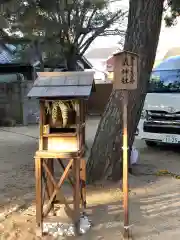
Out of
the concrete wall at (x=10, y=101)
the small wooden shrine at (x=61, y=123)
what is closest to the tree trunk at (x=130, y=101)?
the small wooden shrine at (x=61, y=123)

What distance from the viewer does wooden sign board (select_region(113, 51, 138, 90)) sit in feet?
13.5

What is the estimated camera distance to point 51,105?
4211mm

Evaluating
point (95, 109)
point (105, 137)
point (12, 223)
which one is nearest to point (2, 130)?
point (95, 109)

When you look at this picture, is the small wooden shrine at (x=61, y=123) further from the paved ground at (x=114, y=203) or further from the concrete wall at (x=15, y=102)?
the concrete wall at (x=15, y=102)

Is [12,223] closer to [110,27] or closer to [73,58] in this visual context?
[73,58]

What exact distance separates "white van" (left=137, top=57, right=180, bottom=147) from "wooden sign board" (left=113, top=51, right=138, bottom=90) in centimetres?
494

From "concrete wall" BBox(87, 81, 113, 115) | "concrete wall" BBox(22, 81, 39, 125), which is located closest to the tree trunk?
"concrete wall" BBox(22, 81, 39, 125)

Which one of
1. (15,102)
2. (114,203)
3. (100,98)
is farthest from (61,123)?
(100,98)

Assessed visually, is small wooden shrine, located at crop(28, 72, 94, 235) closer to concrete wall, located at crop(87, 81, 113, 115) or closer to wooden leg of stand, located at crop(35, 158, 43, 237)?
Result: wooden leg of stand, located at crop(35, 158, 43, 237)

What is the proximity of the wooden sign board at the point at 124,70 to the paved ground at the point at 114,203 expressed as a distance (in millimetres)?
1699

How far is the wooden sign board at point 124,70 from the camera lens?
162 inches

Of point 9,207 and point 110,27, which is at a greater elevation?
point 110,27

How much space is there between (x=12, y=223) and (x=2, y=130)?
32.9 feet

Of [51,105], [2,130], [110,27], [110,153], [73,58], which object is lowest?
[2,130]
